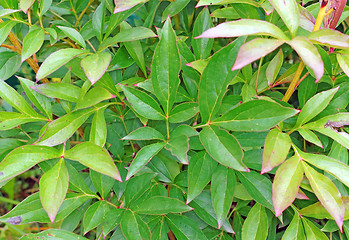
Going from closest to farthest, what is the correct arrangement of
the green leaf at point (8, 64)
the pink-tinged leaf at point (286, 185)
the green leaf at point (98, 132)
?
the pink-tinged leaf at point (286, 185) → the green leaf at point (98, 132) → the green leaf at point (8, 64)

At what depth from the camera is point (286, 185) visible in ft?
1.56

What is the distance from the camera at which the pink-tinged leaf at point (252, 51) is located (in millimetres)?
363

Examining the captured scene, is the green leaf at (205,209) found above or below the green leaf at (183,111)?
below

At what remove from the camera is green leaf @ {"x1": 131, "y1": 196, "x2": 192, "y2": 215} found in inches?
22.4

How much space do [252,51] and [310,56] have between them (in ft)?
0.23

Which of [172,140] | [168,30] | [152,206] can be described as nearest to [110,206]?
[152,206]

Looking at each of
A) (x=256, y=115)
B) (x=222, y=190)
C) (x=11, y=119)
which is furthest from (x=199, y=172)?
(x=11, y=119)

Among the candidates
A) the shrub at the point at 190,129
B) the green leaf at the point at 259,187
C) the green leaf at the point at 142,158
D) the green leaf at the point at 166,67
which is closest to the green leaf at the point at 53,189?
the shrub at the point at 190,129

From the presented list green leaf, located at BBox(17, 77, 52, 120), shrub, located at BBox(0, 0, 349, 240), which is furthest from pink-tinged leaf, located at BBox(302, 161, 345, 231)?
green leaf, located at BBox(17, 77, 52, 120)

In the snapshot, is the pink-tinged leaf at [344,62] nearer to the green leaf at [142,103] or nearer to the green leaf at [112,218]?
the green leaf at [142,103]

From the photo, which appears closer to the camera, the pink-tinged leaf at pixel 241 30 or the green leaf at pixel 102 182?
the pink-tinged leaf at pixel 241 30

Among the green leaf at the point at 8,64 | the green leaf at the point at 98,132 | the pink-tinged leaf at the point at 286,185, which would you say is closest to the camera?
the pink-tinged leaf at the point at 286,185

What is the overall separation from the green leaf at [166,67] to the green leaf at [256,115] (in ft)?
0.33

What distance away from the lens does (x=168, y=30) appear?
0.51 m
